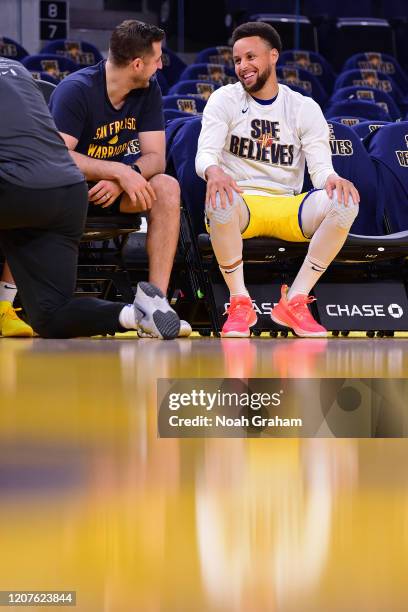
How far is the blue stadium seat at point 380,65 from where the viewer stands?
1023 cm

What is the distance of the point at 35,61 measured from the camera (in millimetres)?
7938

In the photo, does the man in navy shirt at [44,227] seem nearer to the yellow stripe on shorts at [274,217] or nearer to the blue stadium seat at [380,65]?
the yellow stripe on shorts at [274,217]

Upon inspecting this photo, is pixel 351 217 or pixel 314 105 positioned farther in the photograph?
pixel 314 105

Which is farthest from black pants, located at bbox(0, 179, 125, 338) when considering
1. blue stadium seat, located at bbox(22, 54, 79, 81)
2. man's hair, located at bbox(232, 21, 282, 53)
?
blue stadium seat, located at bbox(22, 54, 79, 81)

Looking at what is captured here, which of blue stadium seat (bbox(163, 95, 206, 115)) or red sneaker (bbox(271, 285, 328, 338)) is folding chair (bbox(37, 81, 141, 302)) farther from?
blue stadium seat (bbox(163, 95, 206, 115))

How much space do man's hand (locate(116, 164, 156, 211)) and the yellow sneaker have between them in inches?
23.8

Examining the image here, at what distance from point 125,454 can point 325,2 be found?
36.3 ft

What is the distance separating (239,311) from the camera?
3.81 m

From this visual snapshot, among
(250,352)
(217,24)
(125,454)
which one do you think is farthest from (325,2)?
(125,454)

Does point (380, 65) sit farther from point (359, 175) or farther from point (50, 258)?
point (50, 258)

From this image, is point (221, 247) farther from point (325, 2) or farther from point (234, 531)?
point (325, 2)

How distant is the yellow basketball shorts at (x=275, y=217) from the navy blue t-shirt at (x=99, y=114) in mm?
500

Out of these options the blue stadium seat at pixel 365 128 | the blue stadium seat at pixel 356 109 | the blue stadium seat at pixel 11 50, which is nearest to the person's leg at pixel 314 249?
the blue stadium seat at pixel 365 128

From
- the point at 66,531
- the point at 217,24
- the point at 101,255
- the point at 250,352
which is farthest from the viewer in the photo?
the point at 217,24
